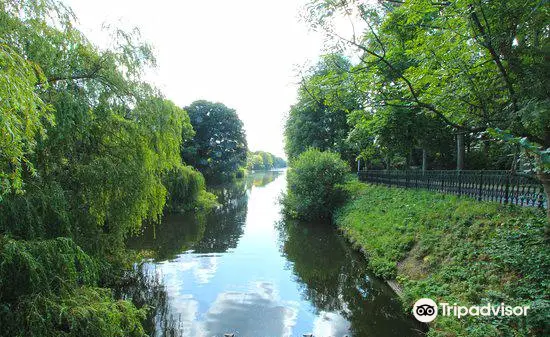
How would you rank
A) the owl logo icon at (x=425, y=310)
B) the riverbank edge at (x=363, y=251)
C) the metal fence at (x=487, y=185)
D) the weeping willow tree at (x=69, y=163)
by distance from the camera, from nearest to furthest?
the weeping willow tree at (x=69, y=163) < the owl logo icon at (x=425, y=310) < the metal fence at (x=487, y=185) < the riverbank edge at (x=363, y=251)

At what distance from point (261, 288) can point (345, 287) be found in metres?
2.49

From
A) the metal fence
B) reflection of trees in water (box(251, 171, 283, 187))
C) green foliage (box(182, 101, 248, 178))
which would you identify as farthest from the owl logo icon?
reflection of trees in water (box(251, 171, 283, 187))

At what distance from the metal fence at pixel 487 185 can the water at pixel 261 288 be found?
13.8 feet

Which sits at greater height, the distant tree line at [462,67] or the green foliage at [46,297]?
the distant tree line at [462,67]

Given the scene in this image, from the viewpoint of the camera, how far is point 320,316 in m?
7.66

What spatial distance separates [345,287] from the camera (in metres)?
9.37

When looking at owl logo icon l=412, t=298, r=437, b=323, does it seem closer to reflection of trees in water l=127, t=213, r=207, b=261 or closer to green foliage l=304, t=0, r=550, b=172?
green foliage l=304, t=0, r=550, b=172

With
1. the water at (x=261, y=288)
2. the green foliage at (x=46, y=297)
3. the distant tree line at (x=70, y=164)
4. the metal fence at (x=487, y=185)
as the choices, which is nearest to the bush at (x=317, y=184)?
the water at (x=261, y=288)

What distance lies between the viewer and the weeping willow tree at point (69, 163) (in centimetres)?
359

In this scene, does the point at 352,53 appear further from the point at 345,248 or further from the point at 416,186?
the point at 416,186

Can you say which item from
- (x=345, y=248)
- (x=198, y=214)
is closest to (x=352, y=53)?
(x=345, y=248)

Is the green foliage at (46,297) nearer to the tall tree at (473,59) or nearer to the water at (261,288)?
the water at (261,288)

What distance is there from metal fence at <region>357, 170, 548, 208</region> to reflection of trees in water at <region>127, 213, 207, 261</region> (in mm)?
10718

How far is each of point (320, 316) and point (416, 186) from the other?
34.7 feet
